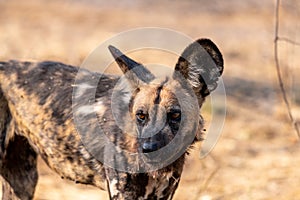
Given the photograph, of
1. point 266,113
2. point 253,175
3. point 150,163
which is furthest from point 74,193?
point 266,113

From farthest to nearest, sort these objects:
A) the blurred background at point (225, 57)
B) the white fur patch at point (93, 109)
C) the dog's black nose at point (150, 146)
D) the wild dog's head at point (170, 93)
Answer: the blurred background at point (225, 57)
the white fur patch at point (93, 109)
the wild dog's head at point (170, 93)
the dog's black nose at point (150, 146)

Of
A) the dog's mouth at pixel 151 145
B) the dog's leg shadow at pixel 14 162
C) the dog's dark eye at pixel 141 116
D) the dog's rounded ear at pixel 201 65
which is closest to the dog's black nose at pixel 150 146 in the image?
the dog's mouth at pixel 151 145

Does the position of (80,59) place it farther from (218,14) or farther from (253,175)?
(218,14)

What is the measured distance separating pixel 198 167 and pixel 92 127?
2.54m

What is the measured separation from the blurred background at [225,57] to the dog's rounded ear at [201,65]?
0.92 m

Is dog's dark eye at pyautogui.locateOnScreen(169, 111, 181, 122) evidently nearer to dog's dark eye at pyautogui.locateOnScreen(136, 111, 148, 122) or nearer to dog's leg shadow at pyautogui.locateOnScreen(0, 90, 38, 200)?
dog's dark eye at pyautogui.locateOnScreen(136, 111, 148, 122)

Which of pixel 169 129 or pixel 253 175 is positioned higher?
pixel 169 129

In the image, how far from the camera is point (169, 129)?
425 cm

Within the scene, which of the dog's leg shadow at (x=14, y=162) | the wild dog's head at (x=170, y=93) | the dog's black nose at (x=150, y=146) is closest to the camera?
the dog's black nose at (x=150, y=146)

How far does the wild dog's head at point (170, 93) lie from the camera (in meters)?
4.23

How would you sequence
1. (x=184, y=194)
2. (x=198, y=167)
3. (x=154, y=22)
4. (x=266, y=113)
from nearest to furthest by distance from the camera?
(x=184, y=194) → (x=198, y=167) → (x=266, y=113) → (x=154, y=22)

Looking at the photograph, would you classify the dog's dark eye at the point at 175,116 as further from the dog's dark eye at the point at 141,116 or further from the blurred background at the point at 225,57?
the blurred background at the point at 225,57

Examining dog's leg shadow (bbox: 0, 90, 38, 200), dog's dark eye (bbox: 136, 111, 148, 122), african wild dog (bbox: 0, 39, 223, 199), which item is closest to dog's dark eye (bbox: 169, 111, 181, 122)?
african wild dog (bbox: 0, 39, 223, 199)

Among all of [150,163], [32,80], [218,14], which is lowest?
[218,14]
